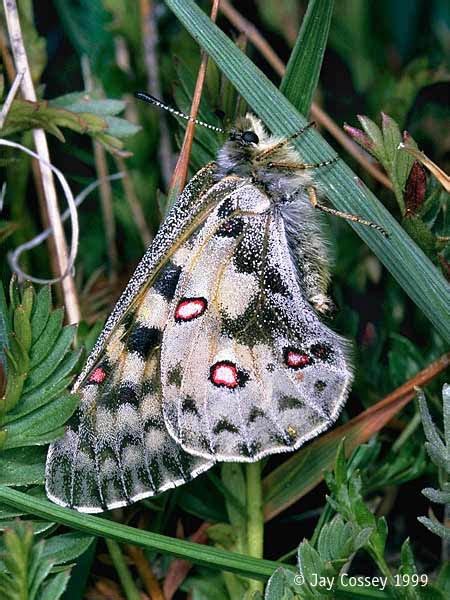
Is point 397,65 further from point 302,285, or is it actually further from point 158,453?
point 158,453

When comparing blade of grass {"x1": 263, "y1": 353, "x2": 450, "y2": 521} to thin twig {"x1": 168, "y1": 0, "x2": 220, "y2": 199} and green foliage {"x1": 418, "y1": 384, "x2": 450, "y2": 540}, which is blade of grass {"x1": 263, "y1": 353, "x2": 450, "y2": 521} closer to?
green foliage {"x1": 418, "y1": 384, "x2": 450, "y2": 540}

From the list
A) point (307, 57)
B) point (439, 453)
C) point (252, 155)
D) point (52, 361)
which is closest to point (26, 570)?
point (52, 361)

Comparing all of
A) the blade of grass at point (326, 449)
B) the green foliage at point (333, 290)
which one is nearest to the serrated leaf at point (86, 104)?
the green foliage at point (333, 290)

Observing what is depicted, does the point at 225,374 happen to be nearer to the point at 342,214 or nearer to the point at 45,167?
the point at 342,214

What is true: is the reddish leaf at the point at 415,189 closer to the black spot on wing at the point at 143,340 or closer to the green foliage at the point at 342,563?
the green foliage at the point at 342,563

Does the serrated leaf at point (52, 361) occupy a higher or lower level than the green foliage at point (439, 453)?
higher

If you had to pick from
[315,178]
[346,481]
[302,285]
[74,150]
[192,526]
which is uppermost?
[74,150]

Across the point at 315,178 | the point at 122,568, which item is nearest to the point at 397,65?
the point at 315,178

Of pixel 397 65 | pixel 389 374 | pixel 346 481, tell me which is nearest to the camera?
pixel 346 481
